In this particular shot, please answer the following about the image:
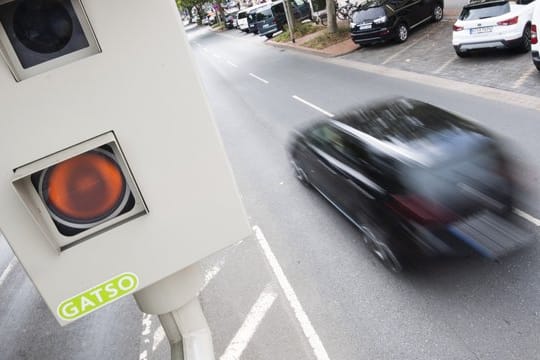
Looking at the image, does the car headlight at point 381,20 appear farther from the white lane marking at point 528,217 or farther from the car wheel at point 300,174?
the white lane marking at point 528,217

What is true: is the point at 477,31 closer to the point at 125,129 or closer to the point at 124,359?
the point at 124,359

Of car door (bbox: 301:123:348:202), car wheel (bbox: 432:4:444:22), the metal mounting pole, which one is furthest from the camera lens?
car wheel (bbox: 432:4:444:22)

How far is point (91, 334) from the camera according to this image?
18.6 feet

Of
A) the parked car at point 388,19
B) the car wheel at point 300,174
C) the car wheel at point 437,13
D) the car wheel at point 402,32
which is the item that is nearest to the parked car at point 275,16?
the parked car at point 388,19

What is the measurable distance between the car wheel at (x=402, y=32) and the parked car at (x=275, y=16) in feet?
44.4

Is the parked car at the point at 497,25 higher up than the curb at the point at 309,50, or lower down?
higher up

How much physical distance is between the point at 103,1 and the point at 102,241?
2.37ft

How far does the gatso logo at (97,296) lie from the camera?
4.54 ft

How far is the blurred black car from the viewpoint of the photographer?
4426 millimetres

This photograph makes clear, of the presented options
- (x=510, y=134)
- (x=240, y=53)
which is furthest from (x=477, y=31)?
(x=240, y=53)

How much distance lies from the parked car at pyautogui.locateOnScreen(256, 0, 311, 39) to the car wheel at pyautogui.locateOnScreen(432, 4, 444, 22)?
1291cm

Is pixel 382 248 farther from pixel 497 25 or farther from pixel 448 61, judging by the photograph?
pixel 448 61

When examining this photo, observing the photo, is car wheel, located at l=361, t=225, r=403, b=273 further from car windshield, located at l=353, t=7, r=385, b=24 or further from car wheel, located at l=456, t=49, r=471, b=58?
car windshield, located at l=353, t=7, r=385, b=24

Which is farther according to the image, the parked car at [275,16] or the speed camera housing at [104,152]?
the parked car at [275,16]
